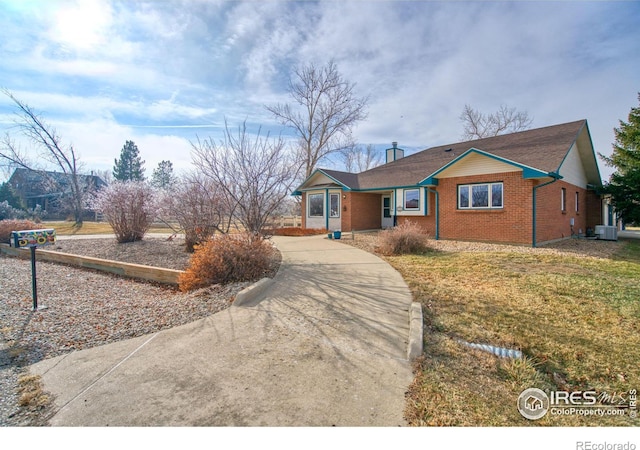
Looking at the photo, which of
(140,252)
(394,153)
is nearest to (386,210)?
(394,153)

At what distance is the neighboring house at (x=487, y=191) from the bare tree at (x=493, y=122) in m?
15.1

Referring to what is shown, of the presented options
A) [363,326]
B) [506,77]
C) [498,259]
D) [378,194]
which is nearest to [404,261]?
[498,259]

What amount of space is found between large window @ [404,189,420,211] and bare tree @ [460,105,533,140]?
21.1m

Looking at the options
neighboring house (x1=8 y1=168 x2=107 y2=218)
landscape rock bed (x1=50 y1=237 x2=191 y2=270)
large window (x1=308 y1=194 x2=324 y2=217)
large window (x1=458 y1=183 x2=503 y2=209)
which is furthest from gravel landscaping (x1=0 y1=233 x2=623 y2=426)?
neighboring house (x1=8 y1=168 x2=107 y2=218)

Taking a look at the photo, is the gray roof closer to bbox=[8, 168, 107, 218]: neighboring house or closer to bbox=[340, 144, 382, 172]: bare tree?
bbox=[340, 144, 382, 172]: bare tree

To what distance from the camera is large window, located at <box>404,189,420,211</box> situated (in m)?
14.6

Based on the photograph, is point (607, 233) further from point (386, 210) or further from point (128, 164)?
point (128, 164)

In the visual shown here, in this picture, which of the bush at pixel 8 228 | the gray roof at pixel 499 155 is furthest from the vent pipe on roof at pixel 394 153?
the bush at pixel 8 228

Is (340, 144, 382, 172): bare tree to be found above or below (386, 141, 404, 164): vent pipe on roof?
above

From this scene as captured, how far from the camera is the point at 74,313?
15.3ft

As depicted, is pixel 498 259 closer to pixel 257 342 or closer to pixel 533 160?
pixel 533 160

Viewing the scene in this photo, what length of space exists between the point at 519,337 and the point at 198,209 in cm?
850

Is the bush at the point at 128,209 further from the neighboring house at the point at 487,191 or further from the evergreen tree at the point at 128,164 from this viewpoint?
the evergreen tree at the point at 128,164
